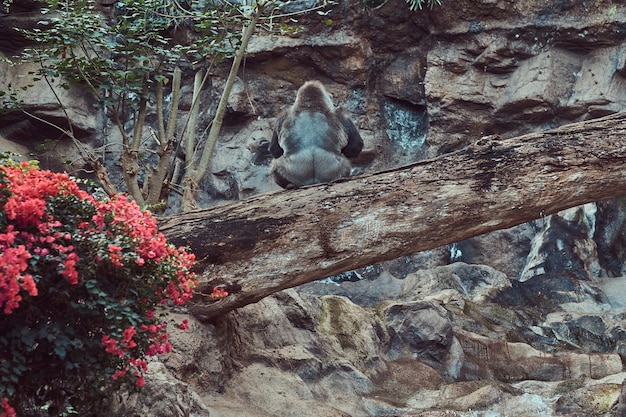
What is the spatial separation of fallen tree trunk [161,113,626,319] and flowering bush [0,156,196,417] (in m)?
2.03

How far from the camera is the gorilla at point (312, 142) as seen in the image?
8797 millimetres

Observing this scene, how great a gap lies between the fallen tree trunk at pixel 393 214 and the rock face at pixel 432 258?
0.79 m

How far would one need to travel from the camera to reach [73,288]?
3.99 metres

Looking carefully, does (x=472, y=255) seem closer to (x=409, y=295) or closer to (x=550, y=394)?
(x=409, y=295)

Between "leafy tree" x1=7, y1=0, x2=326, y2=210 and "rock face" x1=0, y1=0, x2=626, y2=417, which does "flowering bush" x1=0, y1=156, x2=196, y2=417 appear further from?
"leafy tree" x1=7, y1=0, x2=326, y2=210

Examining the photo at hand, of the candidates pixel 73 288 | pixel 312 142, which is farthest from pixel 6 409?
pixel 312 142

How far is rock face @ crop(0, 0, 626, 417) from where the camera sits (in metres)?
7.42

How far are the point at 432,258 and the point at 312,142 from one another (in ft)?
19.7

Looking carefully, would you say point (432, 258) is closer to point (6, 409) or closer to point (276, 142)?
point (276, 142)

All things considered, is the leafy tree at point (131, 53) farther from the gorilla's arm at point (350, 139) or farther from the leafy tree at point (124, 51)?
the gorilla's arm at point (350, 139)

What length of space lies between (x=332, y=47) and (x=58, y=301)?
11270mm

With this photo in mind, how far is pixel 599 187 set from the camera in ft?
21.4

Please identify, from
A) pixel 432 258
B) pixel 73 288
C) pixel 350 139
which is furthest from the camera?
pixel 432 258

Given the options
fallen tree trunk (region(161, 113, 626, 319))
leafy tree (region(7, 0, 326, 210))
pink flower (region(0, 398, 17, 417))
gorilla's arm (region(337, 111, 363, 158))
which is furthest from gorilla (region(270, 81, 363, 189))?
pink flower (region(0, 398, 17, 417))
